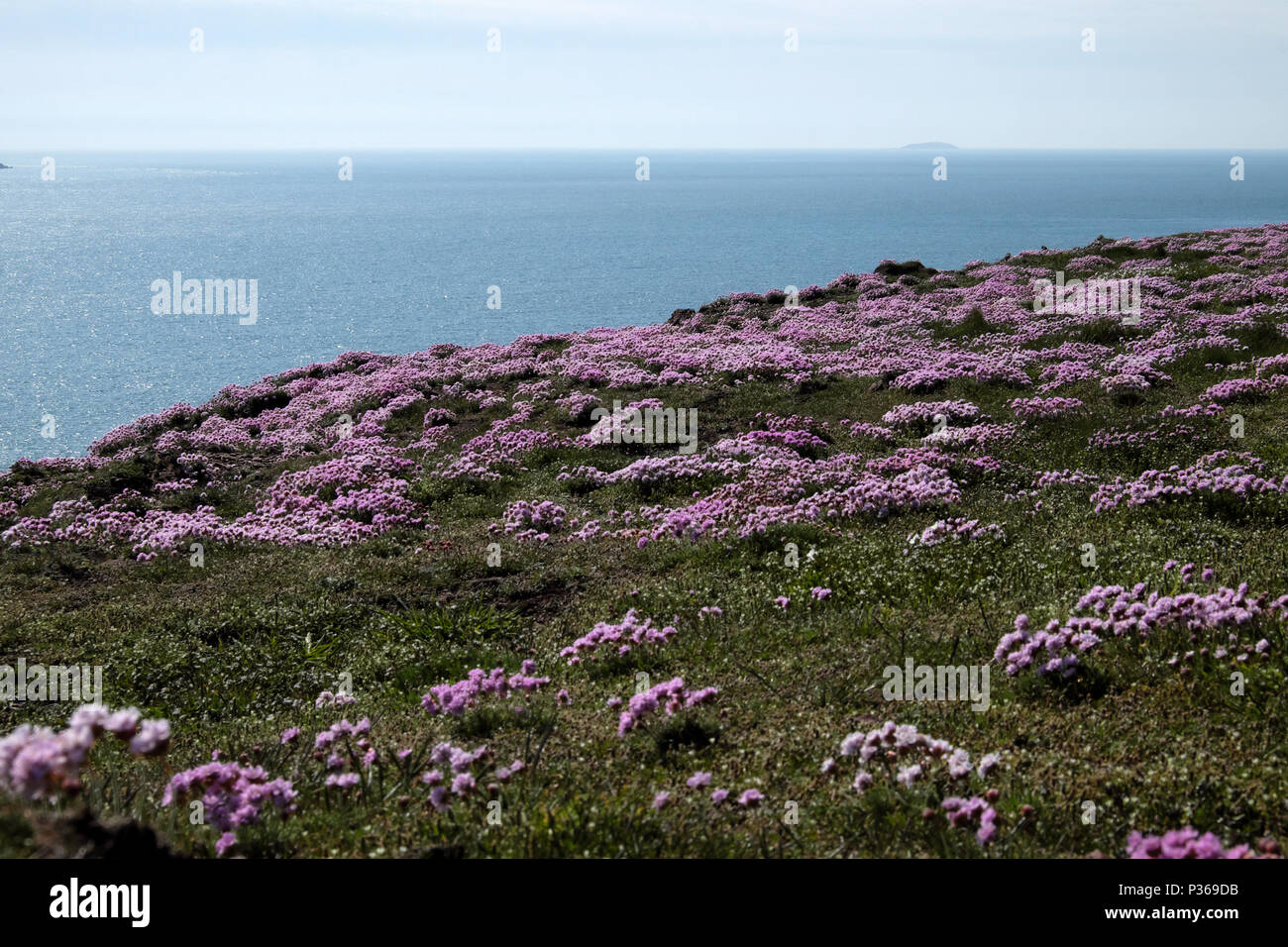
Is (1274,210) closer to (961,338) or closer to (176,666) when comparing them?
(961,338)
